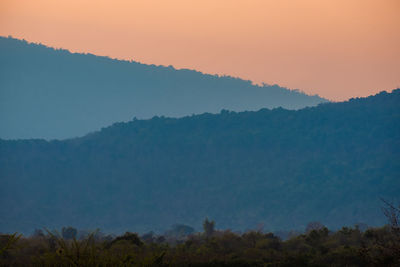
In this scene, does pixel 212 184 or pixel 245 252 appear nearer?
pixel 245 252

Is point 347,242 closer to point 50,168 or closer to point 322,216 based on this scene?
point 322,216

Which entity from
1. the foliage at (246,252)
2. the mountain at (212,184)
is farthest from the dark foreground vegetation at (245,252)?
the mountain at (212,184)

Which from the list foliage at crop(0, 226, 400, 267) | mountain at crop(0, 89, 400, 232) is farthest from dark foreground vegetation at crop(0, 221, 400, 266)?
mountain at crop(0, 89, 400, 232)

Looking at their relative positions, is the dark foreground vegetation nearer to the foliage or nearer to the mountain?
the foliage

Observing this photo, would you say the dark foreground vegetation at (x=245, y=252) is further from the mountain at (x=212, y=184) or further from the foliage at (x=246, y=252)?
the mountain at (x=212, y=184)

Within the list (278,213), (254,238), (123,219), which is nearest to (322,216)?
(278,213)

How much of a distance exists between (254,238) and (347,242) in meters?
5.55

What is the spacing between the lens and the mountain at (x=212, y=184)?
170 metres

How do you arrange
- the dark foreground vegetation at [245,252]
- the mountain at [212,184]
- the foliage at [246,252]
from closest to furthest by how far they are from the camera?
the dark foreground vegetation at [245,252] → the foliage at [246,252] → the mountain at [212,184]

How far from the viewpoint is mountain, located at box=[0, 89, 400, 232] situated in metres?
170

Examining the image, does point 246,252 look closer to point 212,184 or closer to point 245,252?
point 245,252

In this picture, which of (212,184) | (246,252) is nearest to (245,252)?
(246,252)

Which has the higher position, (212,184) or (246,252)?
(212,184)

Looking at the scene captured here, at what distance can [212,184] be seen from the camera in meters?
186
